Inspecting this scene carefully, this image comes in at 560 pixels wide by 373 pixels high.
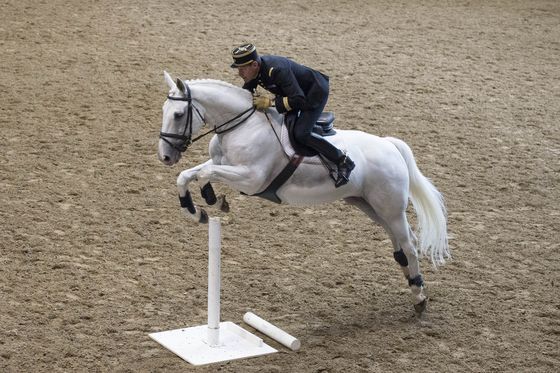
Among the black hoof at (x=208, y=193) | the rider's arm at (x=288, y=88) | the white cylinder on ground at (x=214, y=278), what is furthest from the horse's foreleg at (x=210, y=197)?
the rider's arm at (x=288, y=88)

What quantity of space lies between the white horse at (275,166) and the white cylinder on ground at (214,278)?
0.41ft

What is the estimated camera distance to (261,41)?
14656 mm

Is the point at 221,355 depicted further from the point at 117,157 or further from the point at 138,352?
the point at 117,157

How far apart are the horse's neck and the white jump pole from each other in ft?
2.22

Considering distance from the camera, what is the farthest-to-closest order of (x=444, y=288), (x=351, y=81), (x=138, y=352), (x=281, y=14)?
(x=281, y=14) → (x=351, y=81) → (x=444, y=288) → (x=138, y=352)

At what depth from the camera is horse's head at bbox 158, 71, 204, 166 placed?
23.1ft

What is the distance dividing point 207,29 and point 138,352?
8511 mm

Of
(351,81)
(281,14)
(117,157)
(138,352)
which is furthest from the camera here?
(281,14)

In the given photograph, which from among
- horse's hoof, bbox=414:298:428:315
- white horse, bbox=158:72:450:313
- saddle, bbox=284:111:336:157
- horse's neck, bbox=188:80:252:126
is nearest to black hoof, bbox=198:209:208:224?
white horse, bbox=158:72:450:313

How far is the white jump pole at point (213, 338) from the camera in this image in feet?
23.8

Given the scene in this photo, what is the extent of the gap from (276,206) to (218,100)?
293 centimetres

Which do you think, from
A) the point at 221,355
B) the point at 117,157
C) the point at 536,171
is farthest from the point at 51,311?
the point at 536,171

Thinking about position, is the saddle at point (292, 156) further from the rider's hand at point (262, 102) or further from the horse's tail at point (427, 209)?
the horse's tail at point (427, 209)

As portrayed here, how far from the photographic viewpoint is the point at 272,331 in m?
7.51
